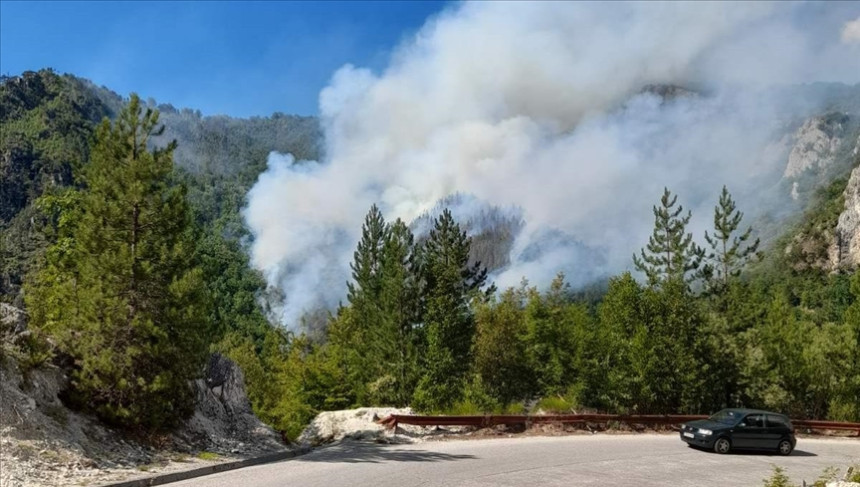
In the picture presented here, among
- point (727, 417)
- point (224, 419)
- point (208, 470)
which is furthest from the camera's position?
point (727, 417)

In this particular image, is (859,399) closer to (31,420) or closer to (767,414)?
(767,414)

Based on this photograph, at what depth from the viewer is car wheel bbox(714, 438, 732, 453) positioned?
20.4m

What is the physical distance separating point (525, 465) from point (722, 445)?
9.06 meters

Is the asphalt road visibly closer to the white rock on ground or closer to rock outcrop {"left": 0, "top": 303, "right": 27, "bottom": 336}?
the white rock on ground

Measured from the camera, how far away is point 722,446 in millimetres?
20484

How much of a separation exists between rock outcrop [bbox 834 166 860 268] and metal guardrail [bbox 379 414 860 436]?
128901 millimetres

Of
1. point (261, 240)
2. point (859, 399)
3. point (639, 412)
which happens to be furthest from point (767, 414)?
point (261, 240)

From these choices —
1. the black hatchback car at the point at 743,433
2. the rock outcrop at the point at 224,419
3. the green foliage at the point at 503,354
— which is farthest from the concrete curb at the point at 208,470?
the green foliage at the point at 503,354

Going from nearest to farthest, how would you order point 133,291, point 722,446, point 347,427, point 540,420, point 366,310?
1. point 133,291
2. point 722,446
3. point 347,427
4. point 540,420
5. point 366,310

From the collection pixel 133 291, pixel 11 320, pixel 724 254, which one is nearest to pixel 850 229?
pixel 724 254

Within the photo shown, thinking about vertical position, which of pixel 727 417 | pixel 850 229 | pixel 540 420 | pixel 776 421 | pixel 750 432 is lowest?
pixel 750 432

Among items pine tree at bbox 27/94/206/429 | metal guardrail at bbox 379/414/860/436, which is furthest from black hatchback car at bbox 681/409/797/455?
pine tree at bbox 27/94/206/429

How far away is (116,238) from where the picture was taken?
15891 millimetres

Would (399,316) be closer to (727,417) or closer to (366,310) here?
(366,310)
